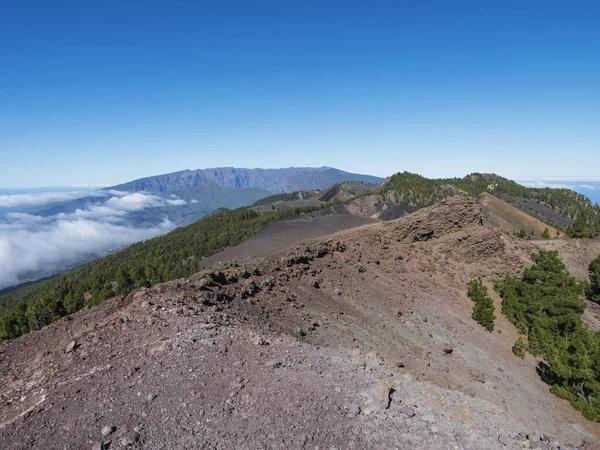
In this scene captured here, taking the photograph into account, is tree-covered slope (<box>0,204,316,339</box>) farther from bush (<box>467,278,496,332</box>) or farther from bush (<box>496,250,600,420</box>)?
bush (<box>496,250,600,420</box>)

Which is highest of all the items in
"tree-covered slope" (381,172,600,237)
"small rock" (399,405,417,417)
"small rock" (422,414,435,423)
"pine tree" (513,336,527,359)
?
"tree-covered slope" (381,172,600,237)

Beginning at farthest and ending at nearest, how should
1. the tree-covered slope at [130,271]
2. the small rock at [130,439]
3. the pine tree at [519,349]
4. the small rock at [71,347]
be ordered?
the tree-covered slope at [130,271] → the pine tree at [519,349] → the small rock at [71,347] → the small rock at [130,439]

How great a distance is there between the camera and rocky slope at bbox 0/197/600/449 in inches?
384

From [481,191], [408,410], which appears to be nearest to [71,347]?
[408,410]

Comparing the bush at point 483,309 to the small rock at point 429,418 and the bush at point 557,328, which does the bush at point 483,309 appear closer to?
the bush at point 557,328

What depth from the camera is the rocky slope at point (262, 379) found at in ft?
32.0

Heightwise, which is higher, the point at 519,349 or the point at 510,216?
the point at 510,216

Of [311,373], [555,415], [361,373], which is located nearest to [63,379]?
[311,373]

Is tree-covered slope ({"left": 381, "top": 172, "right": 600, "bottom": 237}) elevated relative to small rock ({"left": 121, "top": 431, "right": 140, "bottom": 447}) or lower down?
elevated

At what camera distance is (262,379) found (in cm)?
1198

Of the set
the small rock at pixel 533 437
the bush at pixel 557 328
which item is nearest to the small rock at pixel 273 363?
the small rock at pixel 533 437

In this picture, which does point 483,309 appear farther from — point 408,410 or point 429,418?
point 408,410

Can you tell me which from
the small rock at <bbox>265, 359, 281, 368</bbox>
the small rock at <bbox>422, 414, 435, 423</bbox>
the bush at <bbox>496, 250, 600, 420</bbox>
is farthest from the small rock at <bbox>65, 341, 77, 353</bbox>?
the bush at <bbox>496, 250, 600, 420</bbox>

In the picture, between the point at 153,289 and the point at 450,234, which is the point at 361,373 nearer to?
the point at 153,289
